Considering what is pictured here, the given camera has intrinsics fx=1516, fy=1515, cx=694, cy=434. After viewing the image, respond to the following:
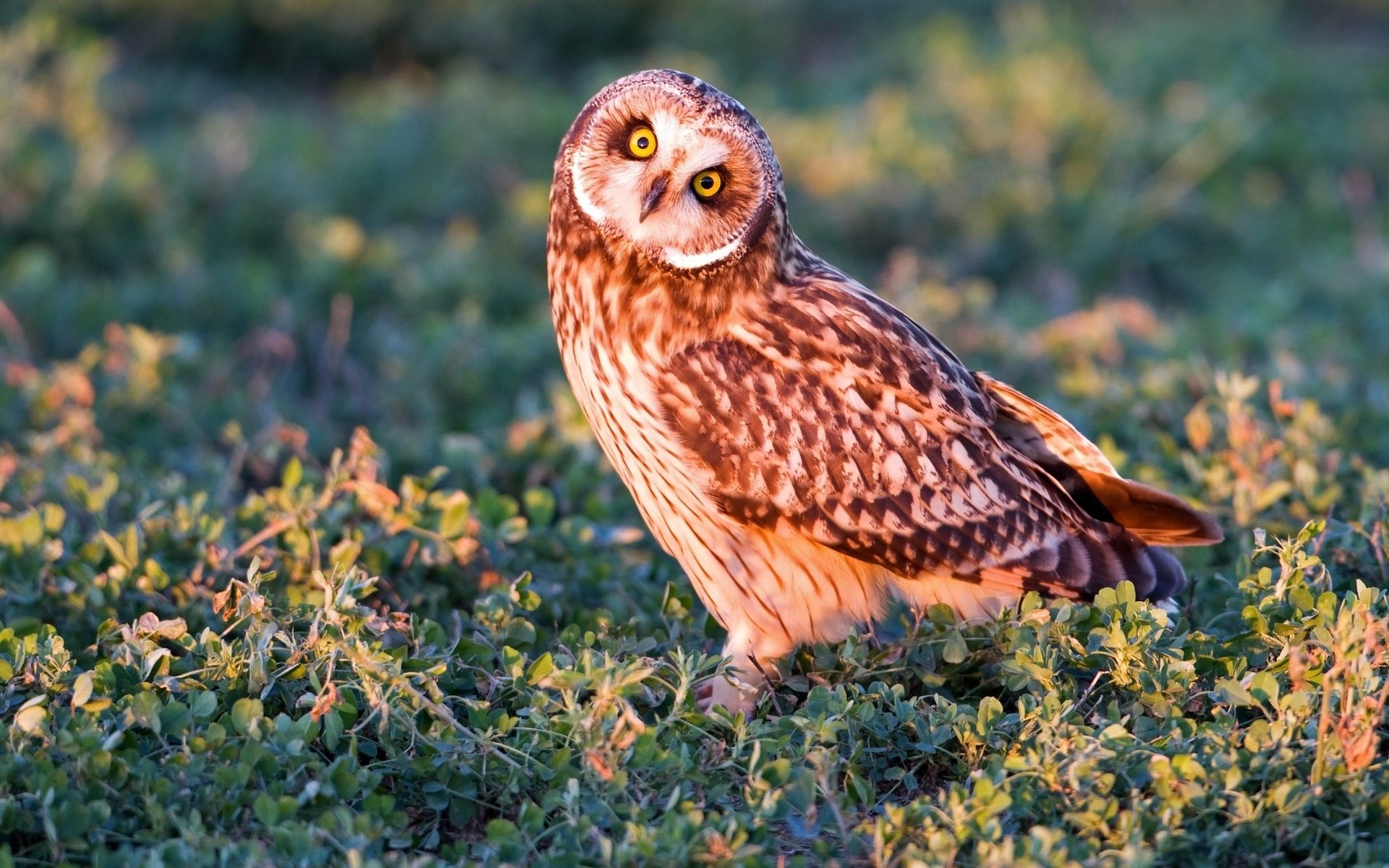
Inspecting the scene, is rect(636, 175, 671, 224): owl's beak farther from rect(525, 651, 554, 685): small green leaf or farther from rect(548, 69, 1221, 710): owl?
rect(525, 651, 554, 685): small green leaf

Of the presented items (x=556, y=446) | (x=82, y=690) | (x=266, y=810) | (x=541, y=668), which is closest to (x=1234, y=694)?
(x=541, y=668)

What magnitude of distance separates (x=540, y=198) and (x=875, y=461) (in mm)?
4002


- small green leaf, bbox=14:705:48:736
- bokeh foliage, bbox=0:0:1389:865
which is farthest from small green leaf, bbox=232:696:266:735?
small green leaf, bbox=14:705:48:736

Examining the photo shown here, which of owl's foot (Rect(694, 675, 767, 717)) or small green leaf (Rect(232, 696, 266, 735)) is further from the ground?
small green leaf (Rect(232, 696, 266, 735))

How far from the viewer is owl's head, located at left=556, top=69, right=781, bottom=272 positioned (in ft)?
11.5

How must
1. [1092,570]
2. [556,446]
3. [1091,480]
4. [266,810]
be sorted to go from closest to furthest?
[266,810], [1092,570], [1091,480], [556,446]

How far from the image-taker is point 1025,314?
6.70 metres

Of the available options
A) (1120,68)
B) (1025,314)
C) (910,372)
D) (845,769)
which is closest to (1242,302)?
(1025,314)

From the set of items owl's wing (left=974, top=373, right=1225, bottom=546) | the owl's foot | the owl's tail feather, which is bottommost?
the owl's foot

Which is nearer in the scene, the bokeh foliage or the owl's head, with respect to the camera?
the bokeh foliage

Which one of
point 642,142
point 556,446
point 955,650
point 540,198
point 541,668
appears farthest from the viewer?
point 540,198

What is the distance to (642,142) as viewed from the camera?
3582mm

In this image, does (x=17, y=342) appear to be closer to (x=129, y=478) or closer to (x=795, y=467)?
(x=129, y=478)

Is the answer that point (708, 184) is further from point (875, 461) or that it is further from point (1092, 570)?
point (1092, 570)
